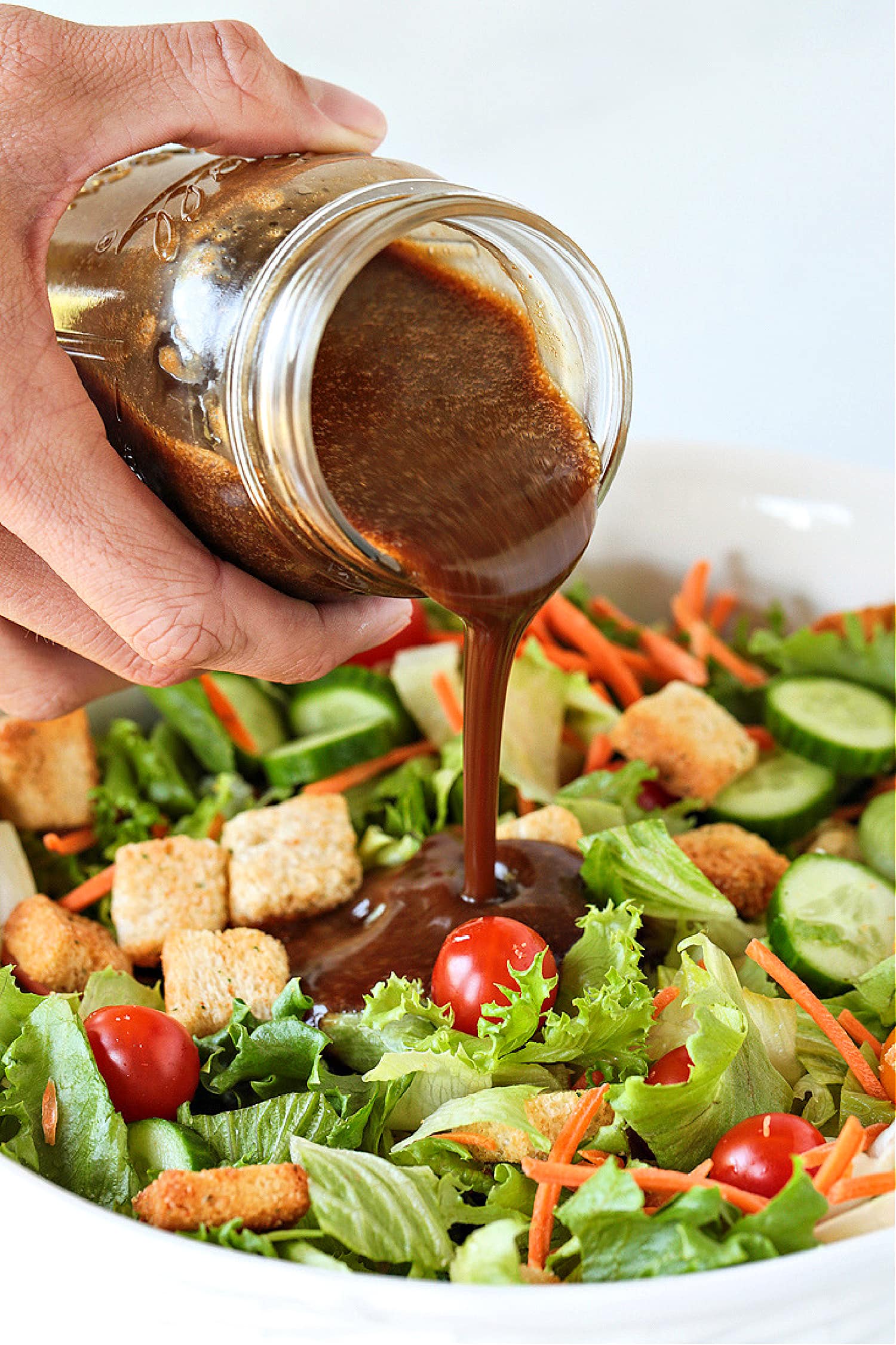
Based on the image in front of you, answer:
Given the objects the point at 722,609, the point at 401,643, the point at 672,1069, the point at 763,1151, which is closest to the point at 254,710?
the point at 401,643

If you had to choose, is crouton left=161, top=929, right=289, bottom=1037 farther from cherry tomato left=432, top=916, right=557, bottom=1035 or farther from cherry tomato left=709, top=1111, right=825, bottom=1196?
cherry tomato left=709, top=1111, right=825, bottom=1196

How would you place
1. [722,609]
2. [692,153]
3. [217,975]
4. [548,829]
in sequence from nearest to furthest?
[217,975] < [548,829] < [722,609] < [692,153]

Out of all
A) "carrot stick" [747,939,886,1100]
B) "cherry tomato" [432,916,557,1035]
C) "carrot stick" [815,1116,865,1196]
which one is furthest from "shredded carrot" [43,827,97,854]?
"carrot stick" [815,1116,865,1196]

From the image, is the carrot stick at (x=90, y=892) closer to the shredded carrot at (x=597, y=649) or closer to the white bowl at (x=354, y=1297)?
the white bowl at (x=354, y=1297)

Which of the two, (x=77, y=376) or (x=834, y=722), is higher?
(x=77, y=376)

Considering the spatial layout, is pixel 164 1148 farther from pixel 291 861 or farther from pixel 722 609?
pixel 722 609

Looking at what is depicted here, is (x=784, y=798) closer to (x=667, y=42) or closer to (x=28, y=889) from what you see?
(x=28, y=889)

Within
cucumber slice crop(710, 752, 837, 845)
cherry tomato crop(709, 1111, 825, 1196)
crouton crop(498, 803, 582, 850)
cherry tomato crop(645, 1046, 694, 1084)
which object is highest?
cherry tomato crop(709, 1111, 825, 1196)

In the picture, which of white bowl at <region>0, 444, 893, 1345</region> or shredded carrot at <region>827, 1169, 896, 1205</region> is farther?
shredded carrot at <region>827, 1169, 896, 1205</region>
